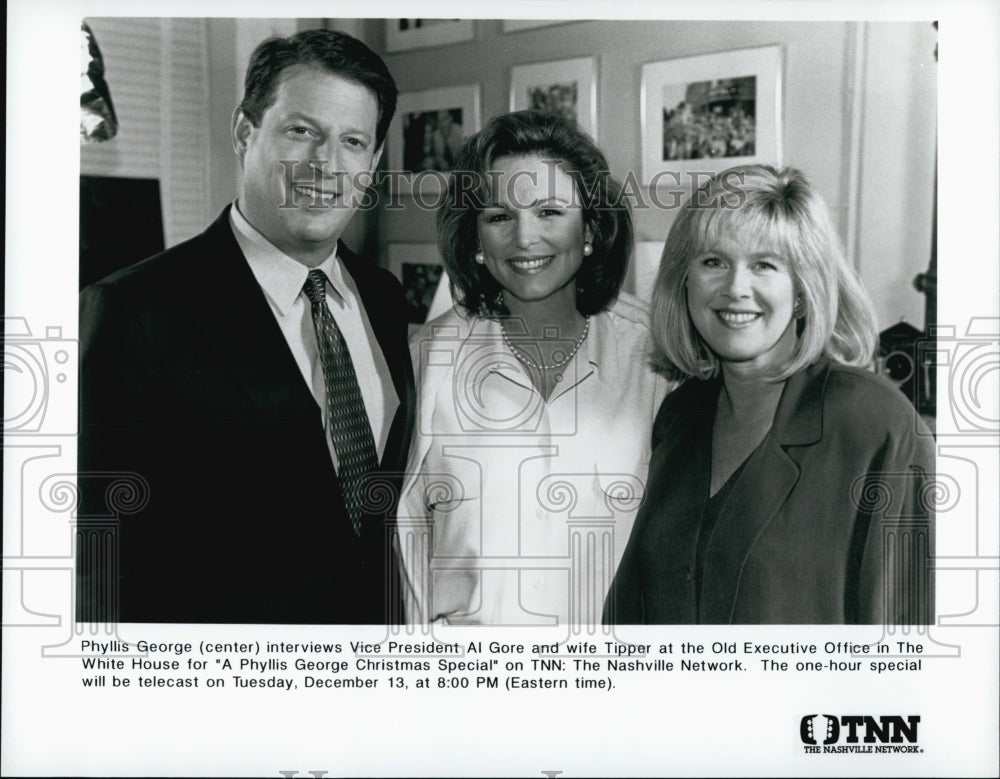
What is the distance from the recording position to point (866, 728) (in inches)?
71.7

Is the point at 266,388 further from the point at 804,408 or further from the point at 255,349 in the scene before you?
the point at 804,408

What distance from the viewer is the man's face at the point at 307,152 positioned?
68.9 inches

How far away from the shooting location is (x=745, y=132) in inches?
68.9

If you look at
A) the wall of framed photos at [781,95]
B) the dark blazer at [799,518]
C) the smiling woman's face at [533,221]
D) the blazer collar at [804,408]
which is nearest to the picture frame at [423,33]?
the wall of framed photos at [781,95]

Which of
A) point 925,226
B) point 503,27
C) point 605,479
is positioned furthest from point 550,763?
point 503,27

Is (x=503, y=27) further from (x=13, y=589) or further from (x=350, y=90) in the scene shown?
(x=13, y=589)

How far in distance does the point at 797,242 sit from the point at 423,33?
796mm

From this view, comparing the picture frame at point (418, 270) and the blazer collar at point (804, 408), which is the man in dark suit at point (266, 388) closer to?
the picture frame at point (418, 270)

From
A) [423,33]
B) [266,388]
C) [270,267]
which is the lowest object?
[266,388]

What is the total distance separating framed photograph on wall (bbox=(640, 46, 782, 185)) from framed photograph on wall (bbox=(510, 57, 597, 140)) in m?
0.10

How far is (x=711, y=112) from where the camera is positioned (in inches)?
69.1

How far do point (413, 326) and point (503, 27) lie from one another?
59cm

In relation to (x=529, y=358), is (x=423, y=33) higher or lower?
higher

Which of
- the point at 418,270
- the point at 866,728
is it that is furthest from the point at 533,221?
the point at 866,728
